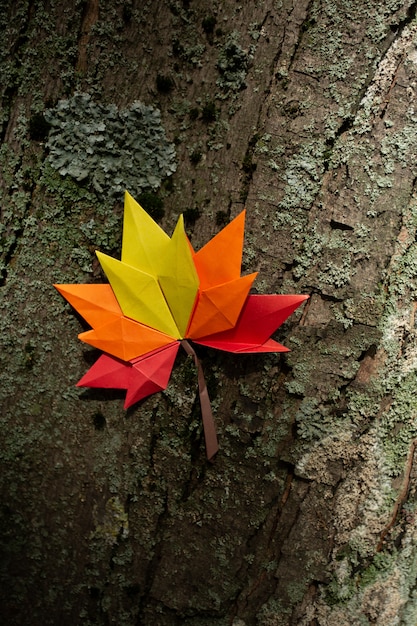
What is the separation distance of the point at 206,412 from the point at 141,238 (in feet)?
1.36

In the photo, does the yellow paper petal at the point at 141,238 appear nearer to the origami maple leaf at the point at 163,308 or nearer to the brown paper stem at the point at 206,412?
the origami maple leaf at the point at 163,308

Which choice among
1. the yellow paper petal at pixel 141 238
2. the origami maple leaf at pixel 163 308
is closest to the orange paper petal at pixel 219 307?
the origami maple leaf at pixel 163 308

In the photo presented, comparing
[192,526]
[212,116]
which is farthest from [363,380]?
[212,116]

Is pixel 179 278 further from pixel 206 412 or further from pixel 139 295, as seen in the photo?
pixel 206 412

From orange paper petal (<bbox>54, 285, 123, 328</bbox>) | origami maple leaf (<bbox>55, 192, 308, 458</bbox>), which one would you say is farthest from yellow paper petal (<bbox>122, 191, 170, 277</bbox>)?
orange paper petal (<bbox>54, 285, 123, 328</bbox>)

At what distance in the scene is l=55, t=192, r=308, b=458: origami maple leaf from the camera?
1214mm

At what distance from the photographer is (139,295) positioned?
1.24 metres

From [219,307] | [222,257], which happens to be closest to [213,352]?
[219,307]

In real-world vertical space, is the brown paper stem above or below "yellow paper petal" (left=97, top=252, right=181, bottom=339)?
below

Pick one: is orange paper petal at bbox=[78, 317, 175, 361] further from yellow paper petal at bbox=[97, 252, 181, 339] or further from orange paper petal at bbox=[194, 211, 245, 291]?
orange paper petal at bbox=[194, 211, 245, 291]

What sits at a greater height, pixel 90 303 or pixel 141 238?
pixel 141 238

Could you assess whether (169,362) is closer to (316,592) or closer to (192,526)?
(192,526)

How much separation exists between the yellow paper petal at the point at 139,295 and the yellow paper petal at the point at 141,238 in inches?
1.1

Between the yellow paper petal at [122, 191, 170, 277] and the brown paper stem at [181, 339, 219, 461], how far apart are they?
200 mm
